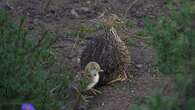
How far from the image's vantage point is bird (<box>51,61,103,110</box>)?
5.25m

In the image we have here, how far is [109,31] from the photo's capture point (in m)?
6.25

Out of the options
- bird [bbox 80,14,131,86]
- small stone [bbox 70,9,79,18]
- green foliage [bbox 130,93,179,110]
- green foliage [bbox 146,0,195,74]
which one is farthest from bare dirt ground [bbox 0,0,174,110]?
green foliage [bbox 130,93,179,110]

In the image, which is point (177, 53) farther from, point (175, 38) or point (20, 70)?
point (20, 70)

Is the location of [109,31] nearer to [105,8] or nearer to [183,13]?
[105,8]

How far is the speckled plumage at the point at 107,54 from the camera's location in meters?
6.16

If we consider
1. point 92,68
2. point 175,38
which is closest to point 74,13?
point 92,68

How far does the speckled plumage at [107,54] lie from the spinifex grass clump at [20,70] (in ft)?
4.02

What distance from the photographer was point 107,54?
6180 mm

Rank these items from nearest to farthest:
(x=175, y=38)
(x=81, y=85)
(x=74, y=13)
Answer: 1. (x=175, y=38)
2. (x=81, y=85)
3. (x=74, y=13)

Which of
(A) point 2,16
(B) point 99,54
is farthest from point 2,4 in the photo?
(A) point 2,16

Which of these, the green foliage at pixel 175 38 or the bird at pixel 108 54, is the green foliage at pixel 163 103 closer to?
the green foliage at pixel 175 38

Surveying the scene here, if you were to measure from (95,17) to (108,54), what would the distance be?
139 cm

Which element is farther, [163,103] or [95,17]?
[95,17]

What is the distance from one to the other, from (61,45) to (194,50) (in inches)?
128
